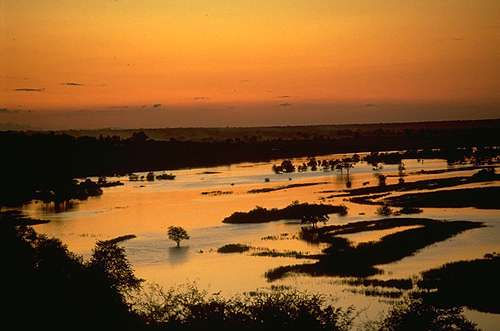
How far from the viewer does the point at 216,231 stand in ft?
192

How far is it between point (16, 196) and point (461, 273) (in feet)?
212

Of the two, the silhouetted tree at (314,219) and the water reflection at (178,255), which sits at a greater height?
the silhouetted tree at (314,219)

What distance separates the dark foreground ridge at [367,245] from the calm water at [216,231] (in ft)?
3.43

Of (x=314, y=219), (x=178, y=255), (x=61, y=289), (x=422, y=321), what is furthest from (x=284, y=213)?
(x=422, y=321)

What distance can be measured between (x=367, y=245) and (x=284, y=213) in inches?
734

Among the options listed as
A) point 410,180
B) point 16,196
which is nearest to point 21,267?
point 16,196

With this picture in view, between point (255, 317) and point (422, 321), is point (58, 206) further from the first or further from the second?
point (422, 321)

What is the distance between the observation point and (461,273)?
37438 millimetres

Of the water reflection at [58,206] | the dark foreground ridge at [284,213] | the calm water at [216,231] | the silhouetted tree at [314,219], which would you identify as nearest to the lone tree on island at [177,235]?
the calm water at [216,231]

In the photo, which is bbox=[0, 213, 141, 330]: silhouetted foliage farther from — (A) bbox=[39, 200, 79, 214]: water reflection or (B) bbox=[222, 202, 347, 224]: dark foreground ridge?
(A) bbox=[39, 200, 79, 214]: water reflection

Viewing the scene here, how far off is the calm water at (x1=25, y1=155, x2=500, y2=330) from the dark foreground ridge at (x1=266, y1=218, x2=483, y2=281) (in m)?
1.04

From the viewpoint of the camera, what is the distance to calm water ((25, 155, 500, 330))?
1547 inches

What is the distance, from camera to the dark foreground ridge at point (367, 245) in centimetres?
4059

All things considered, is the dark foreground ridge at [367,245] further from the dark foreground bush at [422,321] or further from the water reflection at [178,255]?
the dark foreground bush at [422,321]
